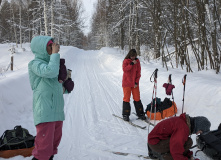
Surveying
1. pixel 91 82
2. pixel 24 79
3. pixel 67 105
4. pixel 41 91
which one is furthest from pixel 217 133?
pixel 91 82

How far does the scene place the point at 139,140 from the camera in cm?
394

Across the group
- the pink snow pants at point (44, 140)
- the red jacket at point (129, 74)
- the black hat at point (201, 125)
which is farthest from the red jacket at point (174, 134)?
the red jacket at point (129, 74)

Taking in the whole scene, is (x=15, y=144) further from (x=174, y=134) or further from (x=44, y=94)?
(x=174, y=134)

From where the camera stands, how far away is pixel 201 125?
259 cm

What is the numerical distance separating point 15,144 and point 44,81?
1468mm

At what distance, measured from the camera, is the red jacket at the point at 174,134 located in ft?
8.43

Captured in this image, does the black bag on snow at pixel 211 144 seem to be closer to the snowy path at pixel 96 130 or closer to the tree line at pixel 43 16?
the snowy path at pixel 96 130

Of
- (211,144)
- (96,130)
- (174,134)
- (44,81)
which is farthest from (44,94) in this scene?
(211,144)

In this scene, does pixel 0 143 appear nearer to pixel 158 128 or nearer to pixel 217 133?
pixel 158 128

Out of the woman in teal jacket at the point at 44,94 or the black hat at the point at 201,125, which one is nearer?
the woman in teal jacket at the point at 44,94

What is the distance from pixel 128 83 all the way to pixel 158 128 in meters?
2.27

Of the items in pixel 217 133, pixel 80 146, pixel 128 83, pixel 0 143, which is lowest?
pixel 80 146

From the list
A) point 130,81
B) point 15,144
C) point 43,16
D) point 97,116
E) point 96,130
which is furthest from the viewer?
point 43,16

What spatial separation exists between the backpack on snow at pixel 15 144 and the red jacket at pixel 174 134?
2.07 metres
